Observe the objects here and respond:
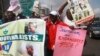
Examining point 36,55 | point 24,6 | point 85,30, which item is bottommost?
point 36,55

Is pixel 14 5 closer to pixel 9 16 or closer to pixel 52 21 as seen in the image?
pixel 9 16

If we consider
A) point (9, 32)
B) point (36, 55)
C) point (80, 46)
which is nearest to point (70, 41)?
point (80, 46)

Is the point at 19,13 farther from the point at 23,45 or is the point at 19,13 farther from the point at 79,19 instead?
the point at 79,19

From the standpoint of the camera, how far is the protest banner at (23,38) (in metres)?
8.76

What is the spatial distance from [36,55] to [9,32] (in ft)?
2.69

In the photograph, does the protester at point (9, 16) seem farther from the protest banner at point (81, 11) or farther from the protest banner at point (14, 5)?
the protest banner at point (81, 11)

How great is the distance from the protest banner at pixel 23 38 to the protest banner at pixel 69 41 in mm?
372

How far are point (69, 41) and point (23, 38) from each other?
1.04 meters

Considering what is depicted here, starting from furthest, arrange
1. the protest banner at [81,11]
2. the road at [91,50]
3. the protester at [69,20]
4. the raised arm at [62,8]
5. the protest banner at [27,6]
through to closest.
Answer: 1. the road at [91,50]
2. the protest banner at [27,6]
3. the raised arm at [62,8]
4. the protester at [69,20]
5. the protest banner at [81,11]

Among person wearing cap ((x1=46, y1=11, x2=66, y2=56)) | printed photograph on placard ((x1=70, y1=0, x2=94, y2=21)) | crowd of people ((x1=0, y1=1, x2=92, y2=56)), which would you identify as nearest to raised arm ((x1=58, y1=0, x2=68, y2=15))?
crowd of people ((x1=0, y1=1, x2=92, y2=56))

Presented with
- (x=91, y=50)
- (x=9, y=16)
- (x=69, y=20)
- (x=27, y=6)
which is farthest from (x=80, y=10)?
(x=91, y=50)

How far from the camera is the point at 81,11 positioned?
873 cm

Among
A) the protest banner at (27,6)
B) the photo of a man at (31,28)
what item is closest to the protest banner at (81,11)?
the photo of a man at (31,28)

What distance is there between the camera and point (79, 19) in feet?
28.6
